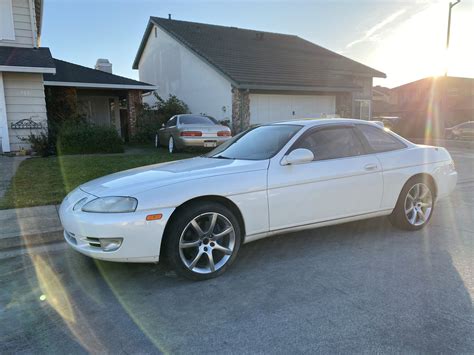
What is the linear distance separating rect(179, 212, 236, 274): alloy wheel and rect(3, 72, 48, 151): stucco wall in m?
11.4

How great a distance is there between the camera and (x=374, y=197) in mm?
4488

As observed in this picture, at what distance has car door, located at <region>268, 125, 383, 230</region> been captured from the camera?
389 centimetres

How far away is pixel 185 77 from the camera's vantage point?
20922 mm

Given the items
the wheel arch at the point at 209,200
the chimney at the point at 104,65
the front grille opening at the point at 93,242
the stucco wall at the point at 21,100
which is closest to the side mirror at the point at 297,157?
the wheel arch at the point at 209,200

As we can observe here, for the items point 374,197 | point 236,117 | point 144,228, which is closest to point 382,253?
point 374,197

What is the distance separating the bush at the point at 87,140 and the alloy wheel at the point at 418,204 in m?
9.99

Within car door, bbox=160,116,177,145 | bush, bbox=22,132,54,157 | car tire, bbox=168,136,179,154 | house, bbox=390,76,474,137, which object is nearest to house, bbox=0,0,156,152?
bush, bbox=22,132,54,157

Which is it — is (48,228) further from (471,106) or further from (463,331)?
(471,106)

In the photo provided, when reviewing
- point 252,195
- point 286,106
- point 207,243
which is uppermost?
point 286,106

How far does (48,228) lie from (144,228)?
2350 mm

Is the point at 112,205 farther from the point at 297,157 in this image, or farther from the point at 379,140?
the point at 379,140

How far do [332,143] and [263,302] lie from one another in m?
2.11

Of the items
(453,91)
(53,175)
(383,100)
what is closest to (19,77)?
(53,175)

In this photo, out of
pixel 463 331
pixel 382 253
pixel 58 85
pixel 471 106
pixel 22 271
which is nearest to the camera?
pixel 463 331
